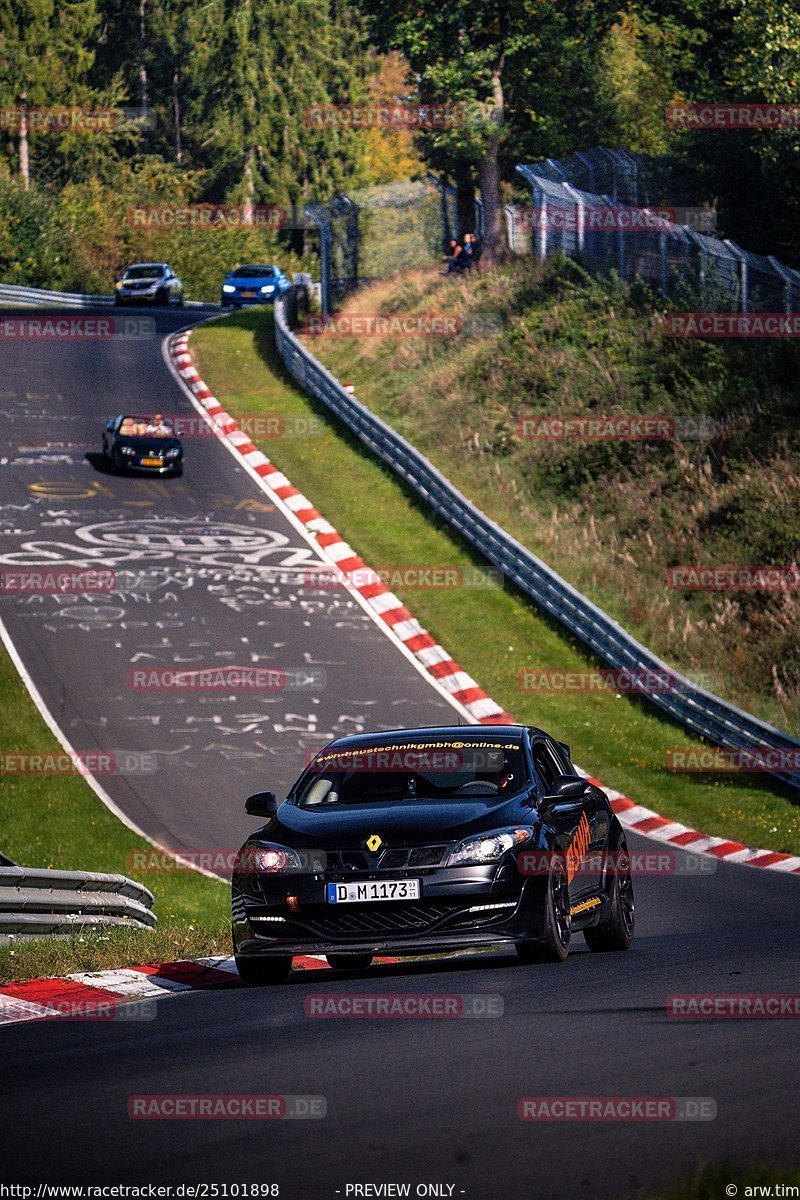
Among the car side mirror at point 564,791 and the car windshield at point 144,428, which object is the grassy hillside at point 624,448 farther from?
the car side mirror at point 564,791

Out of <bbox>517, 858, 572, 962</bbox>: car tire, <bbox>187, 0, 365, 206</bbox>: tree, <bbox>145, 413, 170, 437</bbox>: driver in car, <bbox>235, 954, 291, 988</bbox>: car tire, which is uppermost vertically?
<bbox>187, 0, 365, 206</bbox>: tree

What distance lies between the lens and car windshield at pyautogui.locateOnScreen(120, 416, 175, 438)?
33344 millimetres

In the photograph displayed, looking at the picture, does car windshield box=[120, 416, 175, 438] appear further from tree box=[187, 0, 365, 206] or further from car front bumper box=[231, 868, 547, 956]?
tree box=[187, 0, 365, 206]

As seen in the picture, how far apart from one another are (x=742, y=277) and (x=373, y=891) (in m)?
26.2

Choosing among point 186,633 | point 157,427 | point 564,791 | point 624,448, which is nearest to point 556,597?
point 186,633

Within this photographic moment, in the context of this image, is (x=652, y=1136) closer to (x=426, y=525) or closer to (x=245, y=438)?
(x=426, y=525)

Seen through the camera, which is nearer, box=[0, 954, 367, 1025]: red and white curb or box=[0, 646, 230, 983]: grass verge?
box=[0, 954, 367, 1025]: red and white curb

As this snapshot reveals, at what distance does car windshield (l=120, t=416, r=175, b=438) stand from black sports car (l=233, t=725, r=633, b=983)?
75.5 feet

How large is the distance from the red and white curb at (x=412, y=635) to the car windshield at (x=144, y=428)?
1886mm

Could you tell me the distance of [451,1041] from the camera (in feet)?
A: 25.1

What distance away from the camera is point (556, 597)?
89.1 ft

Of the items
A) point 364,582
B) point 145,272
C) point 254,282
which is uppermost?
point 145,272

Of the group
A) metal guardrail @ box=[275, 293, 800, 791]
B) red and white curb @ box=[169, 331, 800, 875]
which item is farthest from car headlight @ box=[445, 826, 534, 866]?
metal guardrail @ box=[275, 293, 800, 791]

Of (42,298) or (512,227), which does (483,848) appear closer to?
(512,227)
